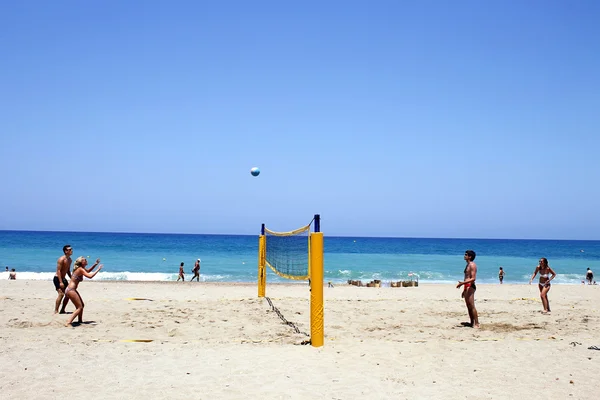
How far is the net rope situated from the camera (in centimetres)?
912

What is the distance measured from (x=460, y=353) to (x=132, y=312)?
7059 mm

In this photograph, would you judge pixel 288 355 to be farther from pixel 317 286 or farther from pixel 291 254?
pixel 291 254

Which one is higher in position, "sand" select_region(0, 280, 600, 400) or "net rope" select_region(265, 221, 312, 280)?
"net rope" select_region(265, 221, 312, 280)

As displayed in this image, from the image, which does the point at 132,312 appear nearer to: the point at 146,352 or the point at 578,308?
the point at 146,352

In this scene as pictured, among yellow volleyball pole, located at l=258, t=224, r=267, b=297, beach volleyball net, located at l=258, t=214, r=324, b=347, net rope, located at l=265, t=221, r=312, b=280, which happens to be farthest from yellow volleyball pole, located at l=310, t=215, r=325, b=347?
yellow volleyball pole, located at l=258, t=224, r=267, b=297

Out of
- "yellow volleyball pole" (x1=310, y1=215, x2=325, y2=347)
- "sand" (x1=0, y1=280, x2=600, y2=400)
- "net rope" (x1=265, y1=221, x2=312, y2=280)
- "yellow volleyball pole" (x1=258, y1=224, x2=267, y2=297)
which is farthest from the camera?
"yellow volleyball pole" (x1=258, y1=224, x2=267, y2=297)

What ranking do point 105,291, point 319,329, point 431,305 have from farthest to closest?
1. point 105,291
2. point 431,305
3. point 319,329

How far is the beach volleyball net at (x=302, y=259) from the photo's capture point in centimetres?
749

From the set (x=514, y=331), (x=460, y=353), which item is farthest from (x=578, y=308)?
(x=460, y=353)

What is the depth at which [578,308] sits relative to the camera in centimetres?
1277

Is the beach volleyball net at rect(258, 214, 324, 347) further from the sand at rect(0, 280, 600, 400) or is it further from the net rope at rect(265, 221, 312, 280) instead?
the sand at rect(0, 280, 600, 400)

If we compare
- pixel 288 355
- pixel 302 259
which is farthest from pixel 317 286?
pixel 302 259

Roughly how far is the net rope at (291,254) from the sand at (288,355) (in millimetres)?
997

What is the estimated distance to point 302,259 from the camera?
955cm
